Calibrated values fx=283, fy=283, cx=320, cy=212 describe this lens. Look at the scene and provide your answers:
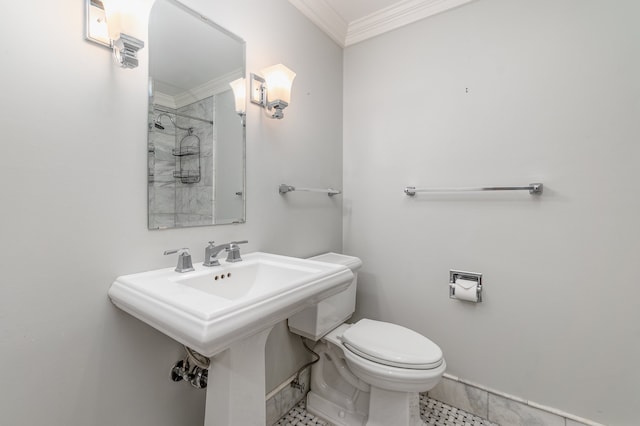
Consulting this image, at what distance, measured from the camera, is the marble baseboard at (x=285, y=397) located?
1450mm

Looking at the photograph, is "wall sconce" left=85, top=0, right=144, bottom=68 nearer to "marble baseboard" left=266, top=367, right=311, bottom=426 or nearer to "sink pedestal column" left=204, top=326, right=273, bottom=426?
"sink pedestal column" left=204, top=326, right=273, bottom=426

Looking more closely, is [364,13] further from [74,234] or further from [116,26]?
[74,234]

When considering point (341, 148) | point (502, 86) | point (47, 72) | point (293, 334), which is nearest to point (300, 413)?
point (293, 334)

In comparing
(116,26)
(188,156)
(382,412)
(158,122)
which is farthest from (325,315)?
(116,26)

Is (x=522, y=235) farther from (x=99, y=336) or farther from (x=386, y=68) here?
(x=99, y=336)

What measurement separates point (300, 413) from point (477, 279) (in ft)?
3.97

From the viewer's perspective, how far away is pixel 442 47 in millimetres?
1622

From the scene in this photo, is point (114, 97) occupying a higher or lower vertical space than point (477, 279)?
higher

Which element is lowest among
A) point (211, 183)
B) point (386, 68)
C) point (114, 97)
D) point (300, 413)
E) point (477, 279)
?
point (300, 413)

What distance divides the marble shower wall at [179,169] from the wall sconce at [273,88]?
0.24 metres

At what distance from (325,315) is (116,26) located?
4.55 ft

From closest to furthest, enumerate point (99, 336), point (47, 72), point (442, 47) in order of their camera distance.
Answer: point (47, 72), point (99, 336), point (442, 47)

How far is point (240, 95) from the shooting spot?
1276 millimetres

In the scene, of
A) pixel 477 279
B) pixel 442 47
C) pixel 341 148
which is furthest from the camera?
pixel 341 148
